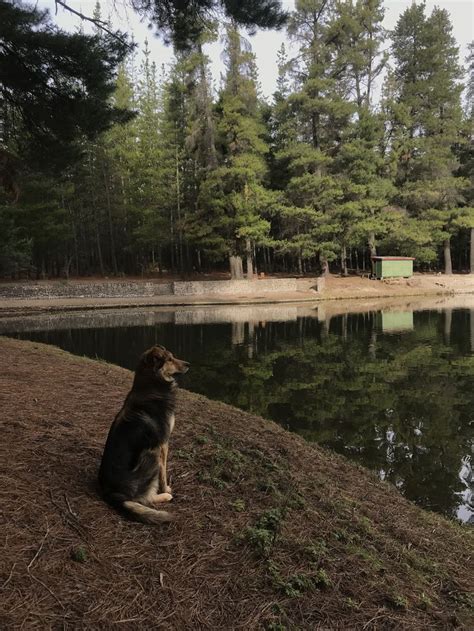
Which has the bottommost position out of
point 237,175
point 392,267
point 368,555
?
point 368,555

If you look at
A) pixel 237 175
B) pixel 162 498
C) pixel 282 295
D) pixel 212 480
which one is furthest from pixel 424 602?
pixel 237 175

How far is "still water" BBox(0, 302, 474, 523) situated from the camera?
6586mm

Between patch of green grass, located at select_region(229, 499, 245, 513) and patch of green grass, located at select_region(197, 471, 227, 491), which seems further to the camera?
patch of green grass, located at select_region(197, 471, 227, 491)

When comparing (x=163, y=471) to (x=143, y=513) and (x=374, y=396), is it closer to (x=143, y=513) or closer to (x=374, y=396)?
(x=143, y=513)

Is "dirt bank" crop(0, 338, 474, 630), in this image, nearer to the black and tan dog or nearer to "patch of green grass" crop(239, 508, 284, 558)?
"patch of green grass" crop(239, 508, 284, 558)

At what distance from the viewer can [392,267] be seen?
35.0 meters

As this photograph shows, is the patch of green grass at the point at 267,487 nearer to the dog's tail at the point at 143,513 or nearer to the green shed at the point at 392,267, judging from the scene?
the dog's tail at the point at 143,513

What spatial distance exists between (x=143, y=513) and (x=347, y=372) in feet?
29.1

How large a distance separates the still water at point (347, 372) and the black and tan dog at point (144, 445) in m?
3.43

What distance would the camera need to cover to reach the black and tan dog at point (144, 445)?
122 inches

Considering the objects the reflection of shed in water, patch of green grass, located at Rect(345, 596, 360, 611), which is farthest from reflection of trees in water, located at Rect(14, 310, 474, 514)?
patch of green grass, located at Rect(345, 596, 360, 611)

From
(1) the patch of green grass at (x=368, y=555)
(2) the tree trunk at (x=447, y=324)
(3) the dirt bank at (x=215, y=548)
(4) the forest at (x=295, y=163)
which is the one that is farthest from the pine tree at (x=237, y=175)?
(1) the patch of green grass at (x=368, y=555)

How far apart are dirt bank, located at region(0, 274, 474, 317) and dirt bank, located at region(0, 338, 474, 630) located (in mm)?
22301

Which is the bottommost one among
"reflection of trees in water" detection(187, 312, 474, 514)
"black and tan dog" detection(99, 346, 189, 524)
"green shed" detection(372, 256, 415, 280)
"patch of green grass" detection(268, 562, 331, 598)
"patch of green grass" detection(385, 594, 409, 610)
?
"reflection of trees in water" detection(187, 312, 474, 514)
